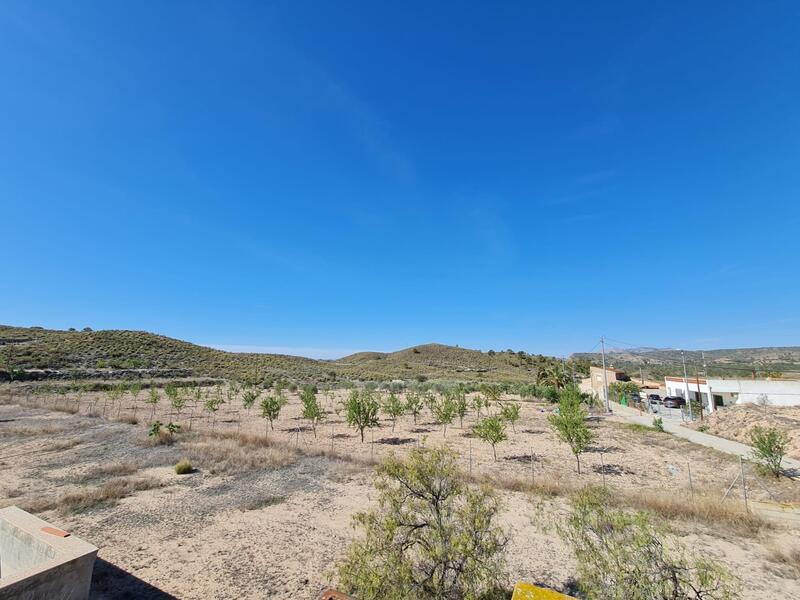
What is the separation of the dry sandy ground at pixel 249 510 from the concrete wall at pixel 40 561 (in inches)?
59.9

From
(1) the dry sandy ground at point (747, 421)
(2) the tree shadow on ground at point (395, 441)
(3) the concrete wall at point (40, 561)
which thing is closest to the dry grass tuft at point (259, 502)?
(3) the concrete wall at point (40, 561)

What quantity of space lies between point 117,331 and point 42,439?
78.0 m

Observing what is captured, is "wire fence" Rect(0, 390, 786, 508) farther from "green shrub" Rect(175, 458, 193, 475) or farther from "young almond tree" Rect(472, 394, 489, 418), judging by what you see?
"green shrub" Rect(175, 458, 193, 475)

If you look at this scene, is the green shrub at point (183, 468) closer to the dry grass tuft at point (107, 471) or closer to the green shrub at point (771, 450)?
the dry grass tuft at point (107, 471)

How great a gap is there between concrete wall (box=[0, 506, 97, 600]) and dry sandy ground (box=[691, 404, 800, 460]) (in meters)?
34.9

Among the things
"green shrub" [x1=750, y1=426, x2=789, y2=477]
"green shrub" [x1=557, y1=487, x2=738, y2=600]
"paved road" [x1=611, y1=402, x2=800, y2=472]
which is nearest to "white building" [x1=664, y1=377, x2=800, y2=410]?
"paved road" [x1=611, y1=402, x2=800, y2=472]

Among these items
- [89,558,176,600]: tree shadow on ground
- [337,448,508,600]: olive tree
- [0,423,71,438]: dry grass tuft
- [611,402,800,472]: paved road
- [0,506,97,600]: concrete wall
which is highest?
[337,448,508,600]: olive tree

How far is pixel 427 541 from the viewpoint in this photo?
734 cm

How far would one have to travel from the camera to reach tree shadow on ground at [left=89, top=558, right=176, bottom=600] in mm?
8984

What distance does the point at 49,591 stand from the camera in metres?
7.59

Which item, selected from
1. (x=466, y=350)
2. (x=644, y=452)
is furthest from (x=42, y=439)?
(x=466, y=350)

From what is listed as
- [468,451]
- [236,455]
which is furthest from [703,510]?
[236,455]

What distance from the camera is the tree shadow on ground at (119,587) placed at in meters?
8.98

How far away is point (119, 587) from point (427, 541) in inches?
323
